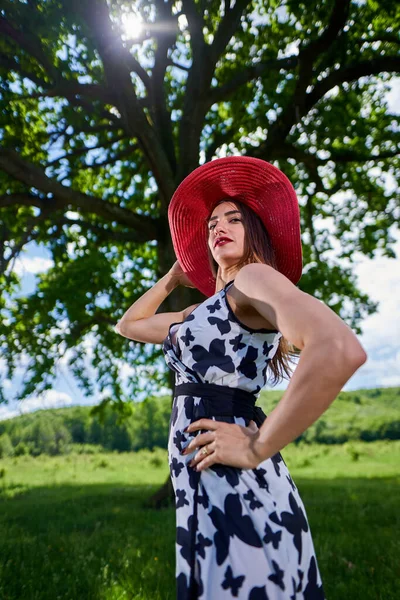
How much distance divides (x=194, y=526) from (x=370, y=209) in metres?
12.2

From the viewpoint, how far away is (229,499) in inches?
73.9

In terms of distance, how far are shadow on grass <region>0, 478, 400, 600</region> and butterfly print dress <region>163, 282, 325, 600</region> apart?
134 inches

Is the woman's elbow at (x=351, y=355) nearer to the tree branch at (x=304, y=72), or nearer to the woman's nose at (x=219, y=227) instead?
the woman's nose at (x=219, y=227)

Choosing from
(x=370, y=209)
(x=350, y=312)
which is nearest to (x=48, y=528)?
(x=350, y=312)

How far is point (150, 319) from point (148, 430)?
1140 inches

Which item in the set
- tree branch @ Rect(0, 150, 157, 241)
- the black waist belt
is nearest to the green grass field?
the black waist belt

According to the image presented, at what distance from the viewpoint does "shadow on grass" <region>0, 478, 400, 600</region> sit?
5.02 metres

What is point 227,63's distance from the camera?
1148 centimetres

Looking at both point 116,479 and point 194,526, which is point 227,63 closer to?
point 194,526

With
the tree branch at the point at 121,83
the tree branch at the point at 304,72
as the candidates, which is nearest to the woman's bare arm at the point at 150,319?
the tree branch at the point at 121,83

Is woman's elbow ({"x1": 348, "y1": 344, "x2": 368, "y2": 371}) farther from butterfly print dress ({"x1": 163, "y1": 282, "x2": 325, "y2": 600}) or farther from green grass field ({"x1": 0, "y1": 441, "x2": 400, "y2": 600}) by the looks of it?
green grass field ({"x1": 0, "y1": 441, "x2": 400, "y2": 600})

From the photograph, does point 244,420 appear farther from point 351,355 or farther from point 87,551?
point 87,551

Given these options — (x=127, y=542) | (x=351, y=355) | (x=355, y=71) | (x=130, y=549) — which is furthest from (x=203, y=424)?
(x=355, y=71)

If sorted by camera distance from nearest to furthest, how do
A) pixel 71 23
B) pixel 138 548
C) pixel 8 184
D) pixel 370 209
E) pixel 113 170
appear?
1. pixel 71 23
2. pixel 138 548
3. pixel 8 184
4. pixel 370 209
5. pixel 113 170
